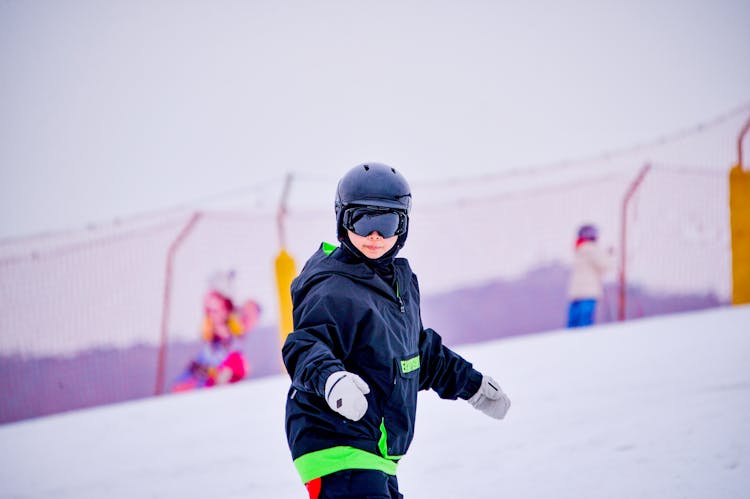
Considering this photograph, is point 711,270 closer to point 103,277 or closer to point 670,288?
point 670,288

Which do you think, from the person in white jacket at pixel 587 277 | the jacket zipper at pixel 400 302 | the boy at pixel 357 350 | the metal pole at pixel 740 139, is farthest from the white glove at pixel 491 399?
the metal pole at pixel 740 139

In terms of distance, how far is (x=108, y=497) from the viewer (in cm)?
321

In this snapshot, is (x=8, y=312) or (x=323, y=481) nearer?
(x=323, y=481)

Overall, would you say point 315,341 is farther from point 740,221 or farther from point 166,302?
point 740,221

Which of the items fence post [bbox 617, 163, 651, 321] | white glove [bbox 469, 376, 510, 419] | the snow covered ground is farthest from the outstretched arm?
fence post [bbox 617, 163, 651, 321]

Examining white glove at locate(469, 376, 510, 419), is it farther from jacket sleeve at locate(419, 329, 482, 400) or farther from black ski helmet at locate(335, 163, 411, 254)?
black ski helmet at locate(335, 163, 411, 254)

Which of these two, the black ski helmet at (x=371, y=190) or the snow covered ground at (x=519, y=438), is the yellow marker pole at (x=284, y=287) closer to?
the snow covered ground at (x=519, y=438)

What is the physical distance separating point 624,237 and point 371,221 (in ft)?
22.5

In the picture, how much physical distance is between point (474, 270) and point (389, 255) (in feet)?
21.3

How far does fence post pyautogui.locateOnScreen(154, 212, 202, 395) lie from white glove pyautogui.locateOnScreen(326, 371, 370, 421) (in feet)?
19.3

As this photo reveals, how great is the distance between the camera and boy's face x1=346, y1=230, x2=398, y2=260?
1802 mm

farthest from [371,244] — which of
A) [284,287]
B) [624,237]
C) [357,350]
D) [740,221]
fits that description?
[624,237]

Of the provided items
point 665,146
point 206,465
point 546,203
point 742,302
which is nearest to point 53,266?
point 206,465

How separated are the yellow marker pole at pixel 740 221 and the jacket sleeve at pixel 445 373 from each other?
6.22 meters
